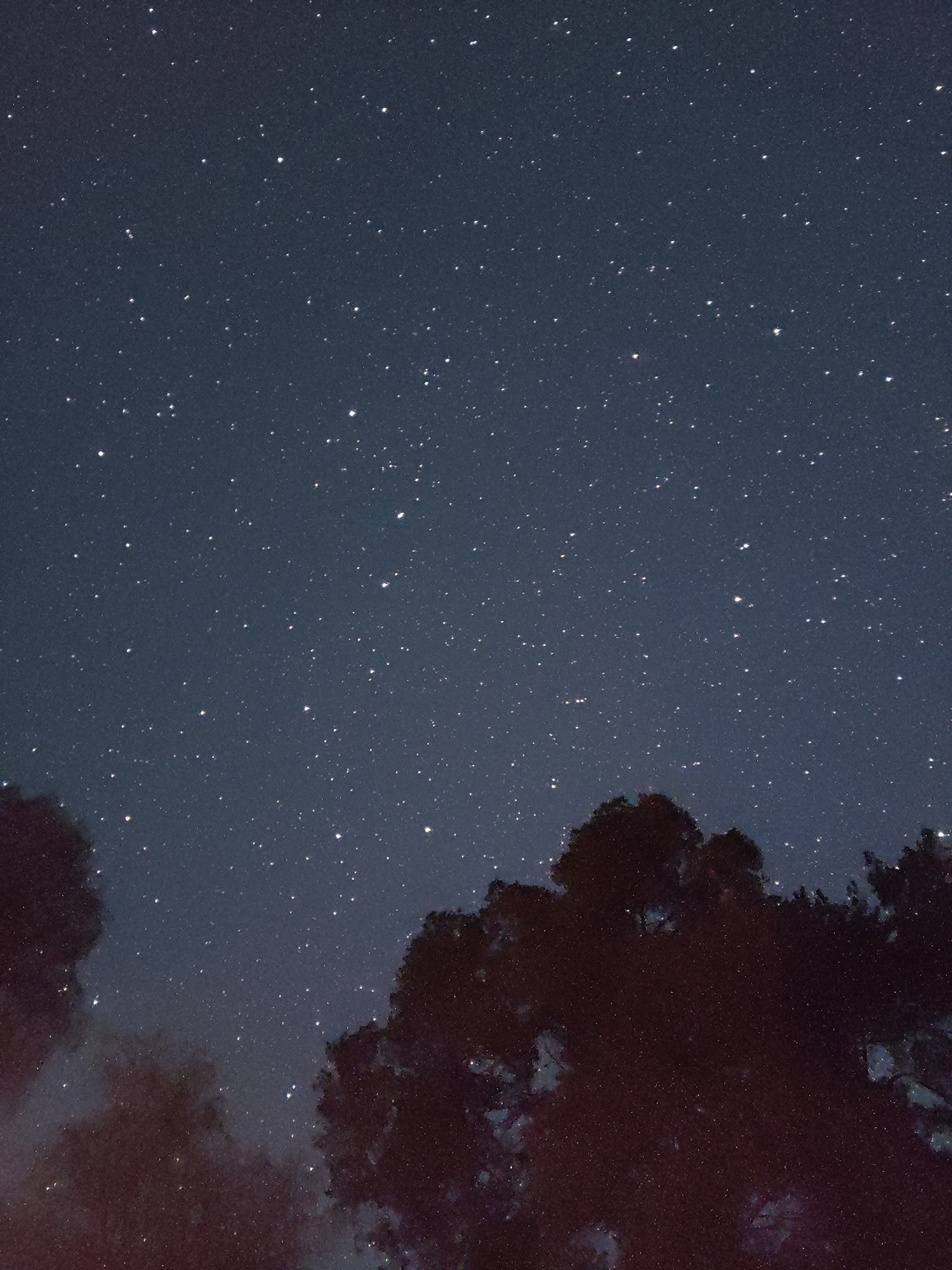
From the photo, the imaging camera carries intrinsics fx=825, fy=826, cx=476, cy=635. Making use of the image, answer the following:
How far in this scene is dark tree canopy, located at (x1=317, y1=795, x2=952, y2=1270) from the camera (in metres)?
8.03

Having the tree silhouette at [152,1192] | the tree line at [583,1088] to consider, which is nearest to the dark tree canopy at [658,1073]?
the tree line at [583,1088]

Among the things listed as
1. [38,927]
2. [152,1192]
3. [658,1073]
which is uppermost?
[38,927]

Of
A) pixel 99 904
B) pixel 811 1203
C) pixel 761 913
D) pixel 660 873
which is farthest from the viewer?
pixel 99 904

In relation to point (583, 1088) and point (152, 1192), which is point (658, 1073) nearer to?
point (583, 1088)

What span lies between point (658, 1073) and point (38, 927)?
363 inches

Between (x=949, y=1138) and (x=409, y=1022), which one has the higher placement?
(x=409, y=1022)

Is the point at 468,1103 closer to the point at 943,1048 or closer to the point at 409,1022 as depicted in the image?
the point at 409,1022

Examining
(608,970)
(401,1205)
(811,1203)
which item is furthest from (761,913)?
(401,1205)

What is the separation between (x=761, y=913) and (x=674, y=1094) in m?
2.17

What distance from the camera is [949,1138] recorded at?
8.52 m

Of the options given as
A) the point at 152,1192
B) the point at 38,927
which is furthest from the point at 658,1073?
the point at 38,927

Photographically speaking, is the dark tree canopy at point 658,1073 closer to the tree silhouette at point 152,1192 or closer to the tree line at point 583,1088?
the tree line at point 583,1088

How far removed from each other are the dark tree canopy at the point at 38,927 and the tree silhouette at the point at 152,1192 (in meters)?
1.49

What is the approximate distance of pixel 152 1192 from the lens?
1252cm
